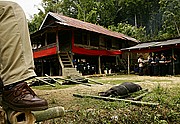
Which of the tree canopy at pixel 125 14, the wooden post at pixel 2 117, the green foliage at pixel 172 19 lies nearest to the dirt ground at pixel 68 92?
the wooden post at pixel 2 117

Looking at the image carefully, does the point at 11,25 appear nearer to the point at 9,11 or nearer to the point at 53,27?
the point at 9,11

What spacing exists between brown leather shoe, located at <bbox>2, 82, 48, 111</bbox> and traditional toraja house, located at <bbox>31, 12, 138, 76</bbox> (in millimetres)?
12772

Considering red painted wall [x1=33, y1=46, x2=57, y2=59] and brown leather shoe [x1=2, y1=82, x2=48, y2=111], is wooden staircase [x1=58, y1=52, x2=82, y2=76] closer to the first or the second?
red painted wall [x1=33, y1=46, x2=57, y2=59]

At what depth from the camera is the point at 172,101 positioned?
4246mm

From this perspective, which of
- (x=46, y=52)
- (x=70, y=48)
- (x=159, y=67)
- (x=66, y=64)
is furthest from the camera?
(x=46, y=52)

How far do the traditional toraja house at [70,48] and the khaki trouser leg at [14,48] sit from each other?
41.8ft

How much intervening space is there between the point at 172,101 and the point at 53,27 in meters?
12.1

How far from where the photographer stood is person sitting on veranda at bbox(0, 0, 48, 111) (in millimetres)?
1103

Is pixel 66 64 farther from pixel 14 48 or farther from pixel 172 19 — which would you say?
pixel 172 19

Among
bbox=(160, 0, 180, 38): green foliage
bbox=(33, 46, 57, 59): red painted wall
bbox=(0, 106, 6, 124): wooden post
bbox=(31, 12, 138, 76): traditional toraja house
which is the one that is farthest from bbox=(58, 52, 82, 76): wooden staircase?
bbox=(160, 0, 180, 38): green foliage

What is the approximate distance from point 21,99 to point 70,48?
15148mm

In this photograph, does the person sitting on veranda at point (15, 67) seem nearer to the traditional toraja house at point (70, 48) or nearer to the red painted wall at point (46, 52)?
the traditional toraja house at point (70, 48)

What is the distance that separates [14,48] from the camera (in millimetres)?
1126

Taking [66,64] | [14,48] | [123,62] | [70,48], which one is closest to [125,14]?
[123,62]
